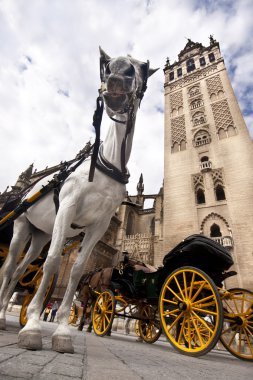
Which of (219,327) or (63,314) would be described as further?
(219,327)

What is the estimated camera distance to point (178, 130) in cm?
1873

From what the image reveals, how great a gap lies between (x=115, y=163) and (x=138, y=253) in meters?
18.3

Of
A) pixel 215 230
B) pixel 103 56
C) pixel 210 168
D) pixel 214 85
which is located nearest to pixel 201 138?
pixel 210 168

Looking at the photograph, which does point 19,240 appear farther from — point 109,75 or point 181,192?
point 181,192

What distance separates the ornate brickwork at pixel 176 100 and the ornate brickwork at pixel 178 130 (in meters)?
1.82

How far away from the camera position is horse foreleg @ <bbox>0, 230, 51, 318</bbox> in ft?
10.0

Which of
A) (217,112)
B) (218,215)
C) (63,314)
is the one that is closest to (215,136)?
(217,112)

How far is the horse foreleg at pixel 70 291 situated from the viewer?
61.9 inches

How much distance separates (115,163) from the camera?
2545 mm

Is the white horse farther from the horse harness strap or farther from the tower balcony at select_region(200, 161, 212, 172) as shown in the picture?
the tower balcony at select_region(200, 161, 212, 172)

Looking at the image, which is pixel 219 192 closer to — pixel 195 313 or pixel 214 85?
pixel 214 85

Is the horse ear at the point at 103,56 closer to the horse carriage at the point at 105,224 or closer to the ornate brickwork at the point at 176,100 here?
the horse carriage at the point at 105,224

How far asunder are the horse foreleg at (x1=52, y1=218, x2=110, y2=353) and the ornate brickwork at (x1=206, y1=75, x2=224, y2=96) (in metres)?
20.4

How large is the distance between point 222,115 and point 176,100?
566cm
